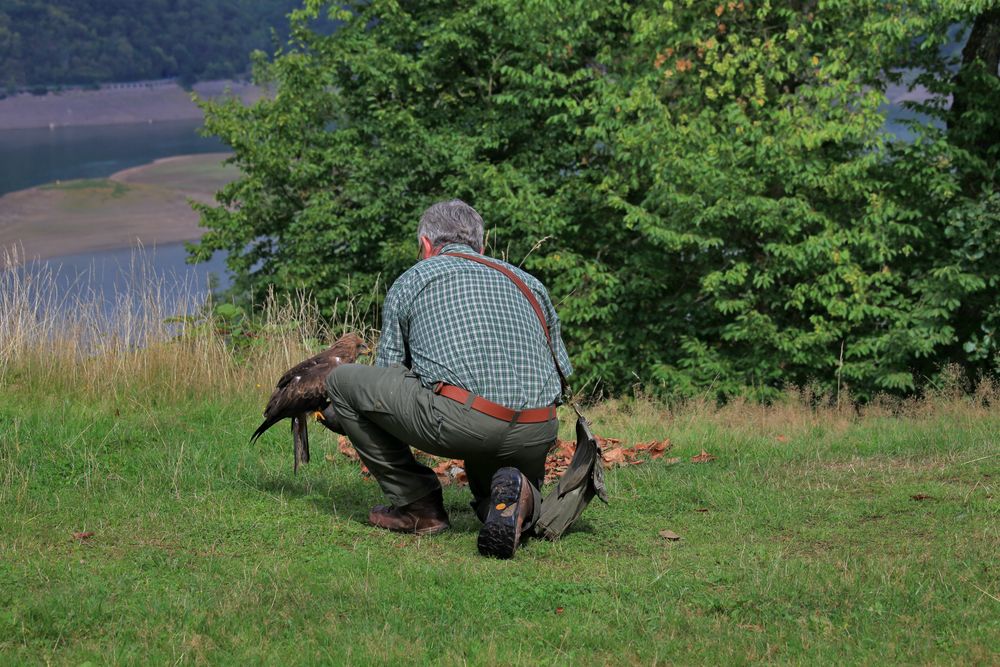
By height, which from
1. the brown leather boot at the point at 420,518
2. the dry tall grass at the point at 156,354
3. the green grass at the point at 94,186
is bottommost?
the green grass at the point at 94,186

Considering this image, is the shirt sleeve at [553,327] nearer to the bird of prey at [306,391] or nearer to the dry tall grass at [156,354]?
the bird of prey at [306,391]

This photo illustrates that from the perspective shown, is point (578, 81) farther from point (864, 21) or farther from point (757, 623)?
point (757, 623)

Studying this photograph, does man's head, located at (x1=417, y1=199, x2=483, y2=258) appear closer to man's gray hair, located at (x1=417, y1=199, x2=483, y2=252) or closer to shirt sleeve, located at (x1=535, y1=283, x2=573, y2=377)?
man's gray hair, located at (x1=417, y1=199, x2=483, y2=252)

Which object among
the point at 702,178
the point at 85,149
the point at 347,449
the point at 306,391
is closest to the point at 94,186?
the point at 85,149

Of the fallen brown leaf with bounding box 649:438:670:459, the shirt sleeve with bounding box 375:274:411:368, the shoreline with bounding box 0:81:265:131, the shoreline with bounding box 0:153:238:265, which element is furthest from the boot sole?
the shoreline with bounding box 0:81:265:131

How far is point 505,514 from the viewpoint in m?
4.63

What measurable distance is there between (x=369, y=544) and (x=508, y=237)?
43.7 ft

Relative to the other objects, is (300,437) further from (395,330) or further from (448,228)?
(448,228)

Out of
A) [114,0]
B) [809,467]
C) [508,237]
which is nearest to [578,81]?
[508,237]

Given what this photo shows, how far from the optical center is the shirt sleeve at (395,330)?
15.8 feet

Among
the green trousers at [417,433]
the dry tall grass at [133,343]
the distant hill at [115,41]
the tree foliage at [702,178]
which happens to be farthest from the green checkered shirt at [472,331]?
the distant hill at [115,41]

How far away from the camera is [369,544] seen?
4.91m

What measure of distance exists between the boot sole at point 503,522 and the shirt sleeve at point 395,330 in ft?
2.40

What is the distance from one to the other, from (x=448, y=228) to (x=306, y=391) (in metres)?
1.14
